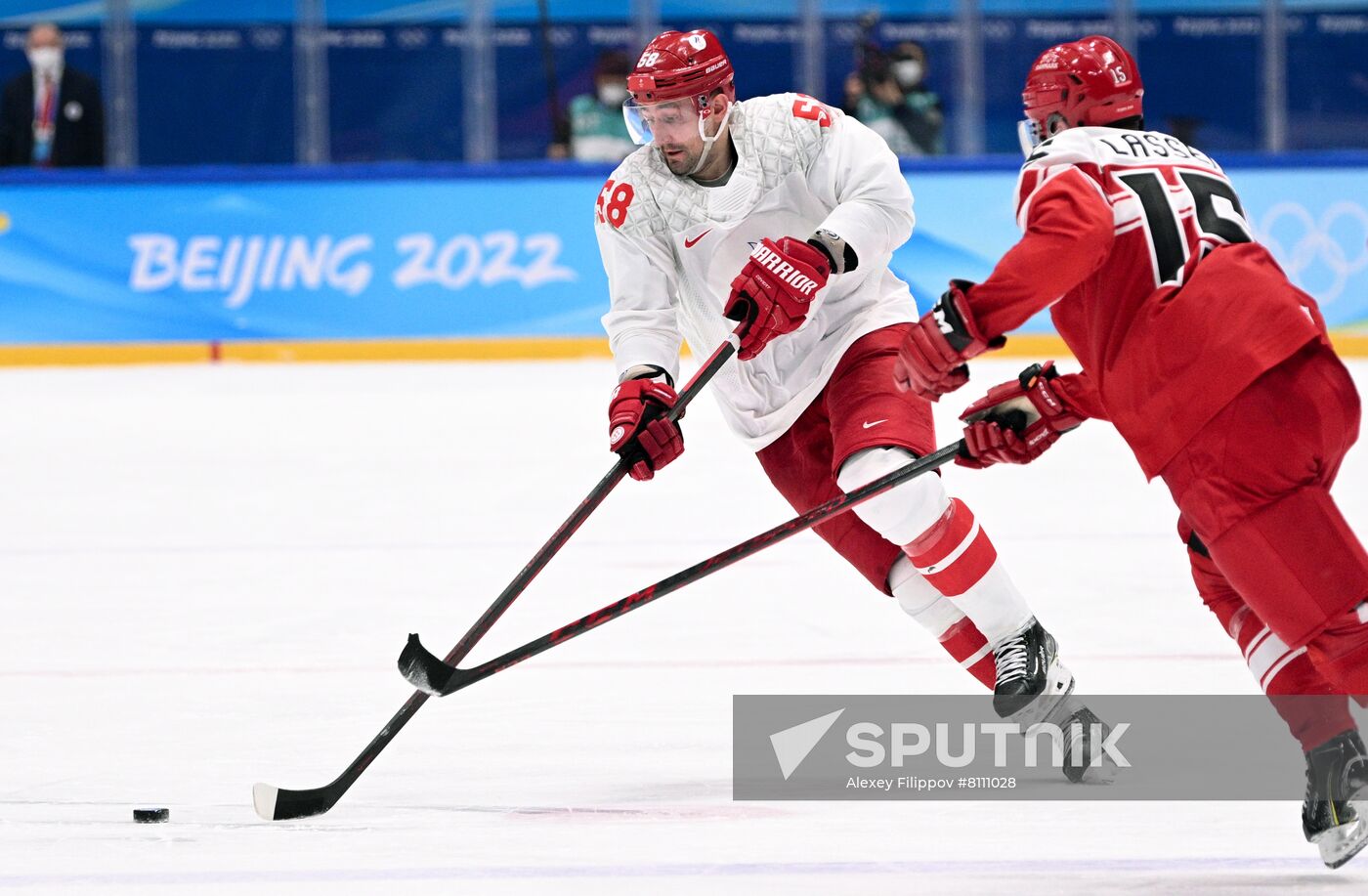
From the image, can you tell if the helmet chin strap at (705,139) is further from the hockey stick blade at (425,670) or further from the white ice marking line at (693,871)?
the white ice marking line at (693,871)

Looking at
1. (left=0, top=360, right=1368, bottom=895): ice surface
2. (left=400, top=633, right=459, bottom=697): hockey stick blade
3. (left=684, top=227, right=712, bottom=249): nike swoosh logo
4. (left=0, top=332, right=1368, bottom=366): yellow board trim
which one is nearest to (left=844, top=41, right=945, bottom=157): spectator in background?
(left=0, top=332, right=1368, bottom=366): yellow board trim

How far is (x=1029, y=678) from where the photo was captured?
9.93ft

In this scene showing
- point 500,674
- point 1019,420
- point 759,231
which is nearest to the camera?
point 1019,420

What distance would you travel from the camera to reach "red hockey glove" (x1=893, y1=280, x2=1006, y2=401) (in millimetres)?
2529

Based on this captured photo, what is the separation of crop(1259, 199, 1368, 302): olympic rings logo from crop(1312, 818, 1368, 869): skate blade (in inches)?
273

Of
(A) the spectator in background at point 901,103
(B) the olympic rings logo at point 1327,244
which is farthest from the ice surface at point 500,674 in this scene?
(A) the spectator in background at point 901,103

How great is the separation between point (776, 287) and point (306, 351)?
675cm

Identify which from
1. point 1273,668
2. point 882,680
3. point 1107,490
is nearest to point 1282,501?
point 1273,668

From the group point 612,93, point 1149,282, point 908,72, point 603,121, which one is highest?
point 908,72

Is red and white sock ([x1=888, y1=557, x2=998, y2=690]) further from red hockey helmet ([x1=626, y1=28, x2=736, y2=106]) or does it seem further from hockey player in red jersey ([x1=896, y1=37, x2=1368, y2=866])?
red hockey helmet ([x1=626, y1=28, x2=736, y2=106])

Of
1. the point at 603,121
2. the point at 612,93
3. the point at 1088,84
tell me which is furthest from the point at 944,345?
the point at 603,121

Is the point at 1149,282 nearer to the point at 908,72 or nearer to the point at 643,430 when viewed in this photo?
the point at 643,430

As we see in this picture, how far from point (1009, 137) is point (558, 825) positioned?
9.41 m

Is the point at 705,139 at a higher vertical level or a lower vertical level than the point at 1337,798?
higher
